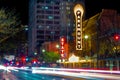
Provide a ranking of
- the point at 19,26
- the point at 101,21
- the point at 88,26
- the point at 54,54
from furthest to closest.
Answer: the point at 54,54, the point at 88,26, the point at 101,21, the point at 19,26

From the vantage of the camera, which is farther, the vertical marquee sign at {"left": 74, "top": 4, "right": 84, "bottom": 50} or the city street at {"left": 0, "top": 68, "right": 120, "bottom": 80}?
the vertical marquee sign at {"left": 74, "top": 4, "right": 84, "bottom": 50}

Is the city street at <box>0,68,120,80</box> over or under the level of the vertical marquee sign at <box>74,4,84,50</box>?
under

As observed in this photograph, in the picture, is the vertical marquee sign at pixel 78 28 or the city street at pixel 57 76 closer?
the city street at pixel 57 76

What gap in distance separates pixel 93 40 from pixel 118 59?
106 ft

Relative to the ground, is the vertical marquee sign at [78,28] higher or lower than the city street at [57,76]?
higher

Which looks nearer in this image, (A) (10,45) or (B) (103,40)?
(A) (10,45)

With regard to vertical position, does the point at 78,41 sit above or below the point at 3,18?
above

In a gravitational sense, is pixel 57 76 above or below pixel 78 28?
below

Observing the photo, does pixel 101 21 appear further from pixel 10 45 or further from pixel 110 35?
pixel 10 45

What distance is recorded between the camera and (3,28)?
1480 centimetres

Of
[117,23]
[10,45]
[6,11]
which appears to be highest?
[117,23]

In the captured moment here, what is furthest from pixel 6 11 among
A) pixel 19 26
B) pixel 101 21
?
pixel 101 21

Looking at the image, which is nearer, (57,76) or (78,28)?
(57,76)

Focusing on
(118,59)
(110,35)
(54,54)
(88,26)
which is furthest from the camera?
(54,54)
